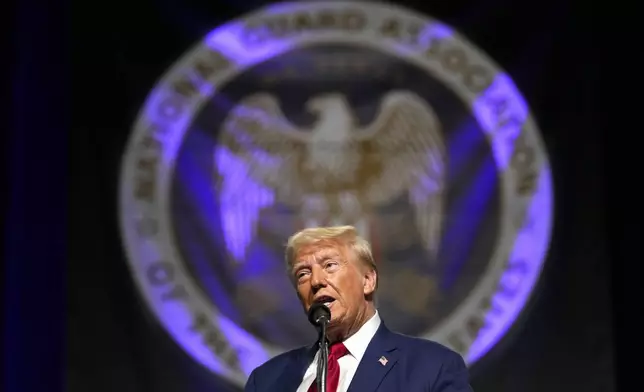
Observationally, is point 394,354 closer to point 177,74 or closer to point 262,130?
point 262,130

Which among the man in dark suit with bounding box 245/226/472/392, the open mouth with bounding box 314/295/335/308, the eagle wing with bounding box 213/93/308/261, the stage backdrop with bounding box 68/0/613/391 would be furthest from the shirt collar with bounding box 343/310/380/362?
the eagle wing with bounding box 213/93/308/261

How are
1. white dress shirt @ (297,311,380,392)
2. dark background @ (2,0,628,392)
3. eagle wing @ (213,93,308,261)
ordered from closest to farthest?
white dress shirt @ (297,311,380,392)
dark background @ (2,0,628,392)
eagle wing @ (213,93,308,261)

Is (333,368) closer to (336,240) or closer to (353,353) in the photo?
(353,353)

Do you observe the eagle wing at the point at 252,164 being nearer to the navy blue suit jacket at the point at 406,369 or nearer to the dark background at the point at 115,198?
the dark background at the point at 115,198

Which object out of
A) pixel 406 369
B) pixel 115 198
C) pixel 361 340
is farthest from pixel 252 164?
pixel 406 369

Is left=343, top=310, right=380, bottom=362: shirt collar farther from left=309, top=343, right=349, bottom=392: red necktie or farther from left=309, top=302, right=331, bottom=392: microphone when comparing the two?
left=309, top=302, right=331, bottom=392: microphone

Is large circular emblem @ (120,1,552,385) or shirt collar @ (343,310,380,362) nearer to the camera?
shirt collar @ (343,310,380,362)

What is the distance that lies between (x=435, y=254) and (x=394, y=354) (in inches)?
45.6

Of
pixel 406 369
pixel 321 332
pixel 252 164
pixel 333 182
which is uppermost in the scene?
pixel 252 164

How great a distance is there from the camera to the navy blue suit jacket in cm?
213

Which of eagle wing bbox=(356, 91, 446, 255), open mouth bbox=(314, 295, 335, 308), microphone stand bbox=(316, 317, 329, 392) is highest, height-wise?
eagle wing bbox=(356, 91, 446, 255)

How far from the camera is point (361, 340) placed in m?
2.30

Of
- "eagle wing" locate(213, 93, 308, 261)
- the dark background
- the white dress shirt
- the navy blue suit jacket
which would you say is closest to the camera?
the navy blue suit jacket

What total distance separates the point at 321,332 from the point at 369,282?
0.37m
